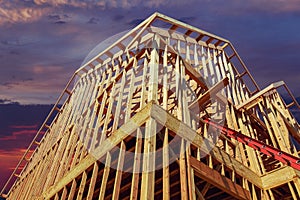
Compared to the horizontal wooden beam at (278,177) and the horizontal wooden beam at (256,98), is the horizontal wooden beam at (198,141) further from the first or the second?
the horizontal wooden beam at (256,98)

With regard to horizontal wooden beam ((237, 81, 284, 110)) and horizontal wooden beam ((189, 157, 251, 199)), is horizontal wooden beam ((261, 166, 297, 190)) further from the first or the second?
horizontal wooden beam ((237, 81, 284, 110))

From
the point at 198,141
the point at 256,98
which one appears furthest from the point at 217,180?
the point at 256,98

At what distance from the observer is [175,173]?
22.9 ft

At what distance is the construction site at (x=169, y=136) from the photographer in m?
6.16

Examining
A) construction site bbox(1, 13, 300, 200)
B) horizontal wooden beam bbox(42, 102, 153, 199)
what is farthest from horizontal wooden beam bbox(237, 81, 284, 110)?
horizontal wooden beam bbox(42, 102, 153, 199)

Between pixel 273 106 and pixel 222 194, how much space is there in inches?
163

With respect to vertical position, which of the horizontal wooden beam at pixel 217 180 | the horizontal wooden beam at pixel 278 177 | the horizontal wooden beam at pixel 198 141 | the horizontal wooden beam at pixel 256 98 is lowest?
the horizontal wooden beam at pixel 217 180

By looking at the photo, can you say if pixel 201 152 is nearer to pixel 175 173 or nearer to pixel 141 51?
pixel 175 173

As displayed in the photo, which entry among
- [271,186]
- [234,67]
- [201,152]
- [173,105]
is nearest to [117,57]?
[173,105]

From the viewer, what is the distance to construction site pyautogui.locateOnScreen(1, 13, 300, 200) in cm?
616

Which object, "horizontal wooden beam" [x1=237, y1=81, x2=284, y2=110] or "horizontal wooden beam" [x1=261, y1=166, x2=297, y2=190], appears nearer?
"horizontal wooden beam" [x1=261, y1=166, x2=297, y2=190]

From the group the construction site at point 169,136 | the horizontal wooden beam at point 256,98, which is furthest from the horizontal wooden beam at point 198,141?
the horizontal wooden beam at point 256,98

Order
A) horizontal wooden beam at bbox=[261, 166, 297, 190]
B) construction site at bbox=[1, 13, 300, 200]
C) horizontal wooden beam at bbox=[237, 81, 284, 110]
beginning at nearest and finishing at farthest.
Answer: construction site at bbox=[1, 13, 300, 200]
horizontal wooden beam at bbox=[261, 166, 297, 190]
horizontal wooden beam at bbox=[237, 81, 284, 110]

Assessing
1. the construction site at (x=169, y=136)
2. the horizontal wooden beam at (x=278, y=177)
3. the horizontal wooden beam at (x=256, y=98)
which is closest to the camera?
the construction site at (x=169, y=136)
